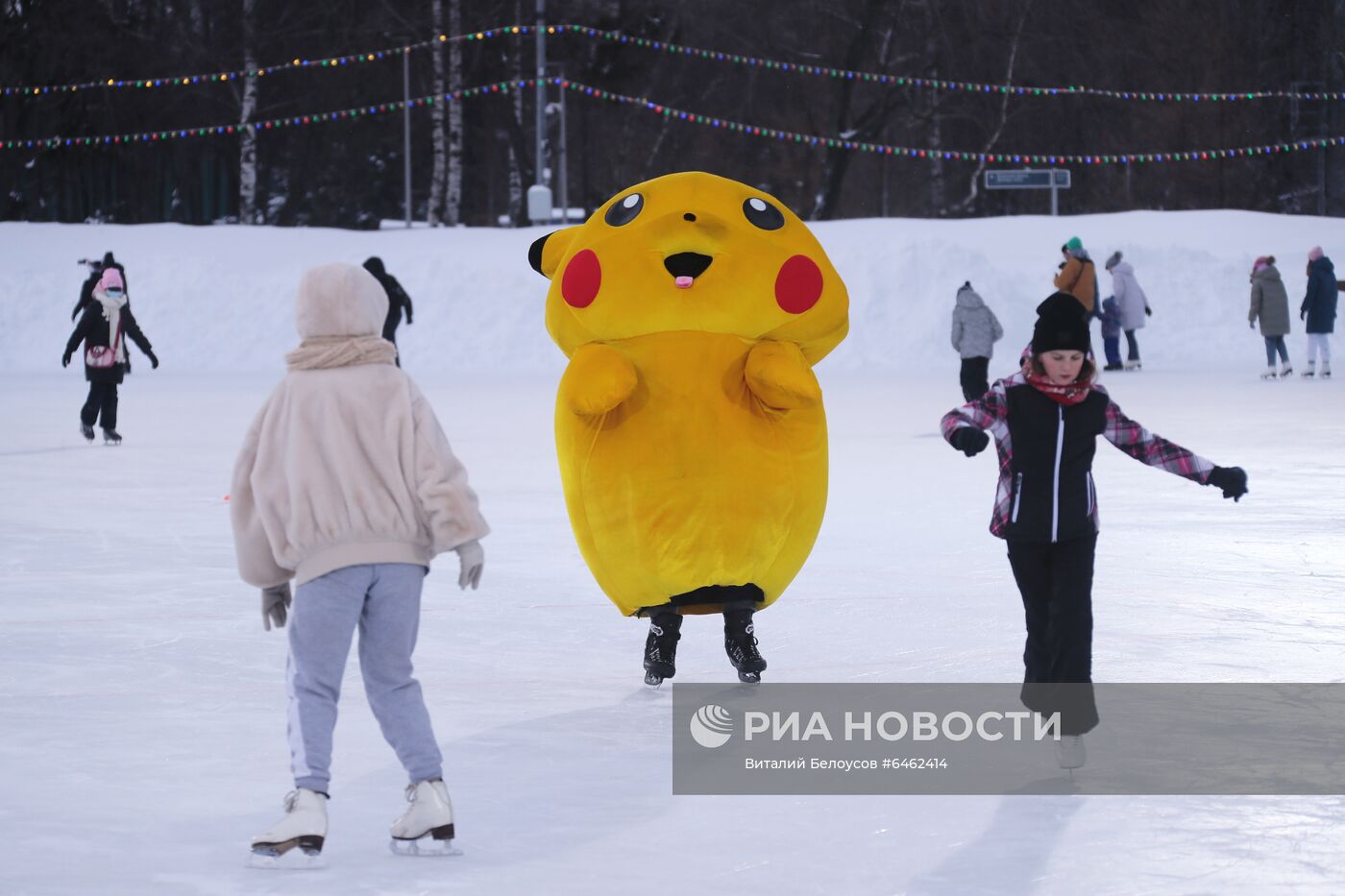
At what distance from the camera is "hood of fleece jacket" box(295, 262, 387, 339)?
386 centimetres

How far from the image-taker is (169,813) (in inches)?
167

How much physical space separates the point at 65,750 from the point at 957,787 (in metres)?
2.31

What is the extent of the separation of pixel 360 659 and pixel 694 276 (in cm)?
210

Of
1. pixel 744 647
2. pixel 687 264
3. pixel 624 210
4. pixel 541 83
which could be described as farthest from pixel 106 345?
pixel 541 83

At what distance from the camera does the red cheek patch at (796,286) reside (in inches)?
222

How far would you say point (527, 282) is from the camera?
25.3m

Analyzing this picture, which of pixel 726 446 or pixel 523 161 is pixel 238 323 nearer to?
pixel 523 161

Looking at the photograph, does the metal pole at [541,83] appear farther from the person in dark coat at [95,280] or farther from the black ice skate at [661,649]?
the black ice skate at [661,649]

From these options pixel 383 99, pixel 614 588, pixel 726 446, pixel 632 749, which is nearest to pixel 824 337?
pixel 726 446

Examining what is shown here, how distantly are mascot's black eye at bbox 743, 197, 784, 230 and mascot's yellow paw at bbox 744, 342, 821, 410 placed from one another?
17.4 inches

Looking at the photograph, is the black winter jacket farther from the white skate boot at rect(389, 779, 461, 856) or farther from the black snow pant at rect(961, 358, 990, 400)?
the white skate boot at rect(389, 779, 461, 856)

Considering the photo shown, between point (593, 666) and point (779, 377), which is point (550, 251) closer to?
point (779, 377)

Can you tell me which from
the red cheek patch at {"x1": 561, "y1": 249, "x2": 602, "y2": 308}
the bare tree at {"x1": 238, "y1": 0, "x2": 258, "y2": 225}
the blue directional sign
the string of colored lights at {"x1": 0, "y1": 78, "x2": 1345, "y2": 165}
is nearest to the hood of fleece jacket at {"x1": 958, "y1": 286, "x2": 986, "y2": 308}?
the red cheek patch at {"x1": 561, "y1": 249, "x2": 602, "y2": 308}

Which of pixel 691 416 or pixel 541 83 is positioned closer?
pixel 691 416
